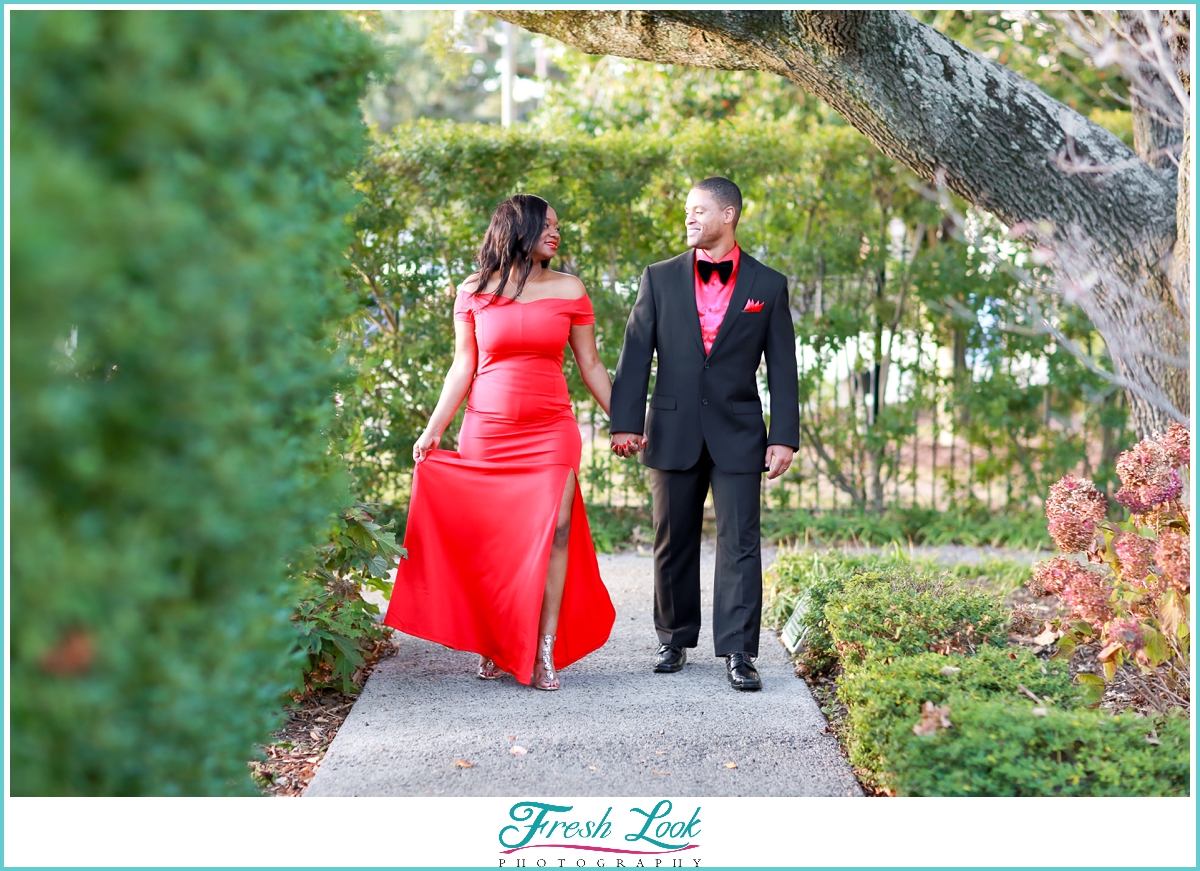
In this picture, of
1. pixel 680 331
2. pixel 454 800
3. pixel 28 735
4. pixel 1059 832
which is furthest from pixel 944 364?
pixel 28 735

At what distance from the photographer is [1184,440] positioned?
3.57 metres

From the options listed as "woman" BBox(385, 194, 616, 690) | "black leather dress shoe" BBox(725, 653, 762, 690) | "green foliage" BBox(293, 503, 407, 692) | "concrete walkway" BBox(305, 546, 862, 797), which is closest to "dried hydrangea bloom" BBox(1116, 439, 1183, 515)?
"concrete walkway" BBox(305, 546, 862, 797)

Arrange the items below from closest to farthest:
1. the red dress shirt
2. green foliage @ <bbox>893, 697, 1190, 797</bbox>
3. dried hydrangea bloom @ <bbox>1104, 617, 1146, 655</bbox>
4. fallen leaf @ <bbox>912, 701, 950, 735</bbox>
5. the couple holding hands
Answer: green foliage @ <bbox>893, 697, 1190, 797</bbox> → fallen leaf @ <bbox>912, 701, 950, 735</bbox> → dried hydrangea bloom @ <bbox>1104, 617, 1146, 655</bbox> → the couple holding hands → the red dress shirt

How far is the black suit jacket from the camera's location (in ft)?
13.9

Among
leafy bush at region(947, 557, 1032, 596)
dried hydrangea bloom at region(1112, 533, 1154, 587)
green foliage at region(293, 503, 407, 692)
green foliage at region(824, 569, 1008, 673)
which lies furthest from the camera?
leafy bush at region(947, 557, 1032, 596)

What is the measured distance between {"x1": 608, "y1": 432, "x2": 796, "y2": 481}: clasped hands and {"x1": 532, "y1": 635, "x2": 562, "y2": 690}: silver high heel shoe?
835 millimetres

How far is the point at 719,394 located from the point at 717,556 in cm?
69

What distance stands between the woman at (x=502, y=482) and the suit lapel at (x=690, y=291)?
16.3 inches

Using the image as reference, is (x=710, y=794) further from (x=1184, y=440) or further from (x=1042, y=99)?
(x=1042, y=99)

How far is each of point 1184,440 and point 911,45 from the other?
6.50 feet

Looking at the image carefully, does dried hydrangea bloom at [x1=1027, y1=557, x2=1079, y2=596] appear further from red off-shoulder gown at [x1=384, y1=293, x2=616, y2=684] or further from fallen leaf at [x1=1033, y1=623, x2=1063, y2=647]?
red off-shoulder gown at [x1=384, y1=293, x2=616, y2=684]

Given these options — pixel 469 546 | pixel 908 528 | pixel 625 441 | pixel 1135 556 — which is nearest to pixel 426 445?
pixel 469 546

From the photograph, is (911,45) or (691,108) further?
(691,108)

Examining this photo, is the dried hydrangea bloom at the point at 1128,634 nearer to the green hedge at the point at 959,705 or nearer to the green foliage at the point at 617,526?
the green hedge at the point at 959,705
